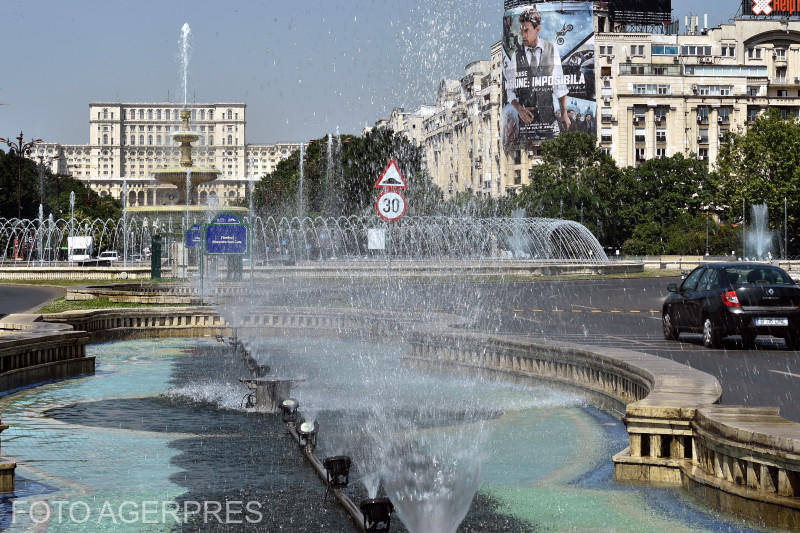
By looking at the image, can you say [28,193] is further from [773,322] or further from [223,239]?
[773,322]

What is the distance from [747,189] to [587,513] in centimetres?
7323

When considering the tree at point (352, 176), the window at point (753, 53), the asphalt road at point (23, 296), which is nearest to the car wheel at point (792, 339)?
the asphalt road at point (23, 296)

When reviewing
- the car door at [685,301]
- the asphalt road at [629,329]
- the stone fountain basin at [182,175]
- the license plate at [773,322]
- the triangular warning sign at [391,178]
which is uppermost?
the stone fountain basin at [182,175]

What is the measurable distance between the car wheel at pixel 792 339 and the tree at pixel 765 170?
201 feet

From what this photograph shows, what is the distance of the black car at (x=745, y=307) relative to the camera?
16.4 m

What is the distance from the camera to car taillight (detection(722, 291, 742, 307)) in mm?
16438

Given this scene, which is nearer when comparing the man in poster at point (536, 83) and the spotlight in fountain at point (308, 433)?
the spotlight in fountain at point (308, 433)

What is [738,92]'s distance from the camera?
116750 mm

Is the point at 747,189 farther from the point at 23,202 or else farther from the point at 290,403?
the point at 290,403

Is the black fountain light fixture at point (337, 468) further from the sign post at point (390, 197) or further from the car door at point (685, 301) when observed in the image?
the car door at point (685, 301)

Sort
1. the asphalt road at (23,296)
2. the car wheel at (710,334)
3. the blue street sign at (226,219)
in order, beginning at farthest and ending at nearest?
1. the asphalt road at (23,296)
2. the blue street sign at (226,219)
3. the car wheel at (710,334)

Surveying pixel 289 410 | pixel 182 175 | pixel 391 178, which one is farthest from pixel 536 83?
pixel 289 410

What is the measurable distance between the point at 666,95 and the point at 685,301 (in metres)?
103

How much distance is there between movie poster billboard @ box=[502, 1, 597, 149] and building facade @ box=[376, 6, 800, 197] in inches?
155
